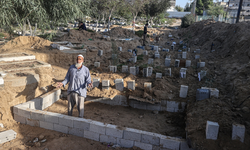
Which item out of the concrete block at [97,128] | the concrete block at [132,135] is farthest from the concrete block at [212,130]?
the concrete block at [97,128]

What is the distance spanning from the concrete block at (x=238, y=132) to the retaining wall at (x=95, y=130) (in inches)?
34.6

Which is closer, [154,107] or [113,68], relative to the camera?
[154,107]

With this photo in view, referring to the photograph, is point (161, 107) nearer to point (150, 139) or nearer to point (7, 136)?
point (150, 139)

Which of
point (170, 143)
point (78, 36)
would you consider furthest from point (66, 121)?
point (78, 36)

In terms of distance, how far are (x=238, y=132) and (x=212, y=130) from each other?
1.40 feet

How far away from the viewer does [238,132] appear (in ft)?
10.6

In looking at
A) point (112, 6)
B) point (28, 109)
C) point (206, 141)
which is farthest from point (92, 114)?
point (112, 6)

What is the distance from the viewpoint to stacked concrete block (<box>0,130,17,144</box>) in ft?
12.9

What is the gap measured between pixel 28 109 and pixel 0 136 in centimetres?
81

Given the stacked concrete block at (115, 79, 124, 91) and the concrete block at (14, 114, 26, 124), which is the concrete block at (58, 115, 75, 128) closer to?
the concrete block at (14, 114, 26, 124)

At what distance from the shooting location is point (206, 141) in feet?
11.0

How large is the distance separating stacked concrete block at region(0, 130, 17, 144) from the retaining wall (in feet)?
1.56

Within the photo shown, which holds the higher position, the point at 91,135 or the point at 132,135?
the point at 132,135

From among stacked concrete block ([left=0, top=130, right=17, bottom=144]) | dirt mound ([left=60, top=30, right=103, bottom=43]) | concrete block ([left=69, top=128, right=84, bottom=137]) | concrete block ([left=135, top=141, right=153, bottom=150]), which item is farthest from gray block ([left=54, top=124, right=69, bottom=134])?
dirt mound ([left=60, top=30, right=103, bottom=43])
